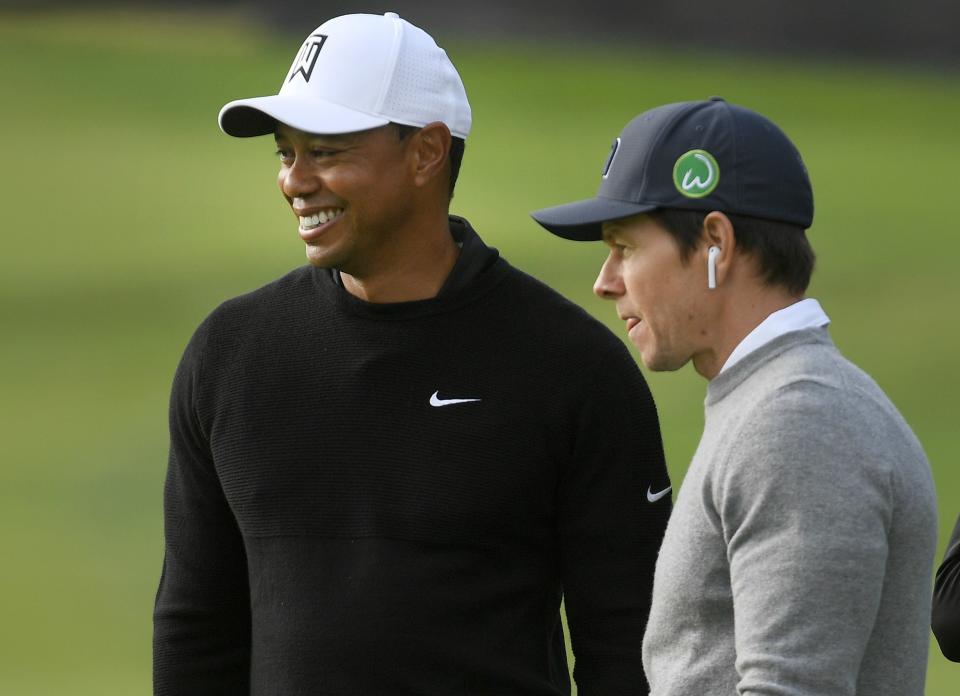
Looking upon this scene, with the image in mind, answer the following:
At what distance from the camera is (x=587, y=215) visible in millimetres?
1965

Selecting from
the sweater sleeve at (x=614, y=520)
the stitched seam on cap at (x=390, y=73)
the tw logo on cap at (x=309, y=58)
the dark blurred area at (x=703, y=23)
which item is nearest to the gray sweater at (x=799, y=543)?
the sweater sleeve at (x=614, y=520)

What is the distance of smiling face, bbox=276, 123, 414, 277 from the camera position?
2.34 metres

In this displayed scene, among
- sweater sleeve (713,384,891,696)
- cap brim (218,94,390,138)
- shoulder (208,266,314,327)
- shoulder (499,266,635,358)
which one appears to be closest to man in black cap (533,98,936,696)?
sweater sleeve (713,384,891,696)

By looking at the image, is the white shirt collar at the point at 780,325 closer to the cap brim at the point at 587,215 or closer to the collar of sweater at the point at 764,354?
the collar of sweater at the point at 764,354

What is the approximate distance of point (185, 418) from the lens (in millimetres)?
2400

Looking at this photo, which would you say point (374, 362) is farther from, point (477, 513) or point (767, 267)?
point (767, 267)

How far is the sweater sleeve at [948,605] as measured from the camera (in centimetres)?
218

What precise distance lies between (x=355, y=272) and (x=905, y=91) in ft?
58.2

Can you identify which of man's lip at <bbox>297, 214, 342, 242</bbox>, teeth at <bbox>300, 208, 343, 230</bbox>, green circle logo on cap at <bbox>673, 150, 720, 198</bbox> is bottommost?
man's lip at <bbox>297, 214, 342, 242</bbox>

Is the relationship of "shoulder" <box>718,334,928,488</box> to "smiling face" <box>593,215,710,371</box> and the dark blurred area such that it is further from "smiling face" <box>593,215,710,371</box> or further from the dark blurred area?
the dark blurred area

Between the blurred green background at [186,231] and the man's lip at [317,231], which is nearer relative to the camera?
the man's lip at [317,231]

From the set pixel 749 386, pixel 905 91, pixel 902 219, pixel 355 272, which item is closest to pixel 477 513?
pixel 355 272

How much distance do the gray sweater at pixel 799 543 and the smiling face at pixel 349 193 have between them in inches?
28.1

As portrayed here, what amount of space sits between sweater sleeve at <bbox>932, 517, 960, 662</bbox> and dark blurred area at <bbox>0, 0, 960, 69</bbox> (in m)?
15.4
